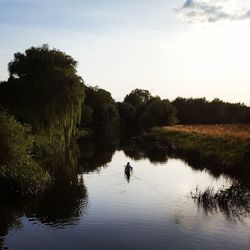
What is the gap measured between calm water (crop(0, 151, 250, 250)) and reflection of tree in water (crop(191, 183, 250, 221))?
0.48 meters

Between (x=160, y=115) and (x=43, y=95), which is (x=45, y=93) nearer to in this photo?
(x=43, y=95)

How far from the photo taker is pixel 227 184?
1566 inches

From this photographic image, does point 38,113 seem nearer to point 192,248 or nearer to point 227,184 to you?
point 227,184

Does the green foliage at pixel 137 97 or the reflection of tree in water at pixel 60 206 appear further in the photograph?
the green foliage at pixel 137 97

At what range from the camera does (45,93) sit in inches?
2015

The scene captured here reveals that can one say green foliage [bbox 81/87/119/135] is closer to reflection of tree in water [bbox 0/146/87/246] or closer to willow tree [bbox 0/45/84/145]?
willow tree [bbox 0/45/84/145]

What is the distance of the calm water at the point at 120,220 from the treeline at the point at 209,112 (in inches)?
3777

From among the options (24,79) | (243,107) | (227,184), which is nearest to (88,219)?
(227,184)

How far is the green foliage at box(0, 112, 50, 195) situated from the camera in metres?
34.2

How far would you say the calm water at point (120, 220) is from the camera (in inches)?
981

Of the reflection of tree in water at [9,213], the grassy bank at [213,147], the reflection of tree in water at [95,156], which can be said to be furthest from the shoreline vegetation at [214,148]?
the reflection of tree in water at [9,213]

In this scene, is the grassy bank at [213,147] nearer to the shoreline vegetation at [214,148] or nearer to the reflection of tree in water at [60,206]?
the shoreline vegetation at [214,148]

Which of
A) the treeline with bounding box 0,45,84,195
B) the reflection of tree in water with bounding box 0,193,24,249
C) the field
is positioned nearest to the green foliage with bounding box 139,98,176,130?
the field

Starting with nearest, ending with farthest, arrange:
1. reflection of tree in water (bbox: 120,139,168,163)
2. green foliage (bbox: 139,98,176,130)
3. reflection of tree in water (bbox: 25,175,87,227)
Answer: reflection of tree in water (bbox: 25,175,87,227) → reflection of tree in water (bbox: 120,139,168,163) → green foliage (bbox: 139,98,176,130)
